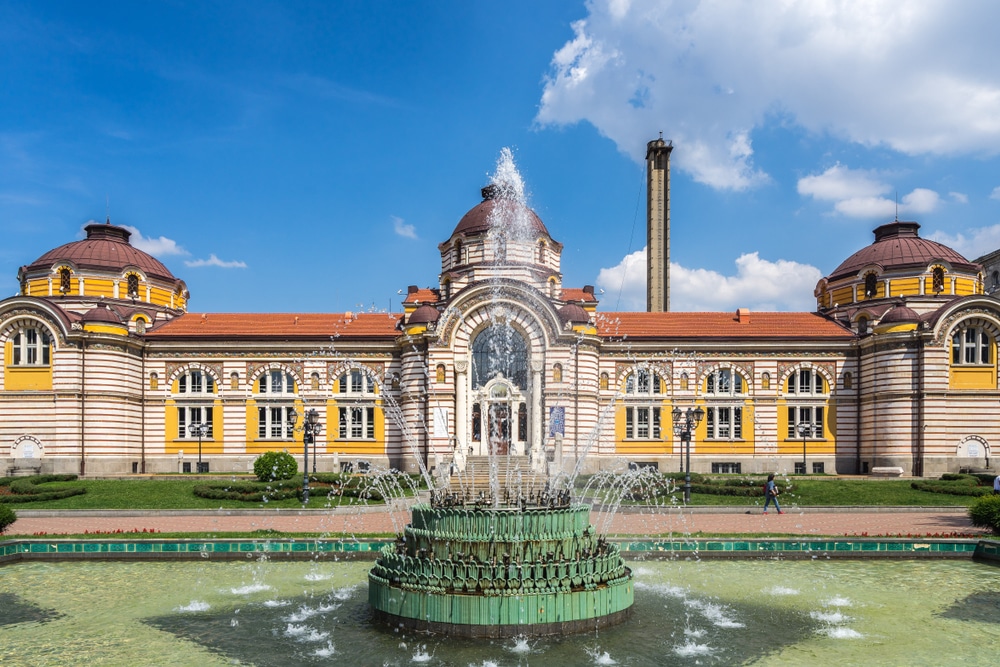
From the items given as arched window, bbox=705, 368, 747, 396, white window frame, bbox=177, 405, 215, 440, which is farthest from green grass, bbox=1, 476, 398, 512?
arched window, bbox=705, 368, 747, 396

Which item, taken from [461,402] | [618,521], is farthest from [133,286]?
[618,521]

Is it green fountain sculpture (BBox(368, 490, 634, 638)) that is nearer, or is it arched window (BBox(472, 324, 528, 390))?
green fountain sculpture (BBox(368, 490, 634, 638))

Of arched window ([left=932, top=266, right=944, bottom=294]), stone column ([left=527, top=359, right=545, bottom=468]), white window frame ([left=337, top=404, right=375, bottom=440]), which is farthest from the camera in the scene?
arched window ([left=932, top=266, right=944, bottom=294])

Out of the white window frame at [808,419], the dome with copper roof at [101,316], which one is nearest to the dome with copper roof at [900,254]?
the white window frame at [808,419]

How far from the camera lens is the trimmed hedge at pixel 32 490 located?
32812 mm

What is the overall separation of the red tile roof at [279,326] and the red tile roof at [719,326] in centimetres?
1341

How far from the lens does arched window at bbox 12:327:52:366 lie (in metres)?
43.0

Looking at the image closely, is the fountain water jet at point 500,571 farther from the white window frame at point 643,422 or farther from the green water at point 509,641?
the white window frame at point 643,422

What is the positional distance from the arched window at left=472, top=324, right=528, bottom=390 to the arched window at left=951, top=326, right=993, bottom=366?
22915mm

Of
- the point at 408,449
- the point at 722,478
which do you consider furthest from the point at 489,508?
the point at 408,449

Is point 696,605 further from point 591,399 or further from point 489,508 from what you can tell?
point 591,399

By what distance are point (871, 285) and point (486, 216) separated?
78.8 ft

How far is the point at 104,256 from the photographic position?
4966cm

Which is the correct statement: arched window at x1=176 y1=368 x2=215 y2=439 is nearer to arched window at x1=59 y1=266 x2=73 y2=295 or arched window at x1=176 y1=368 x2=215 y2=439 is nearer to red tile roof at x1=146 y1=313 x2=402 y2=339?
red tile roof at x1=146 y1=313 x2=402 y2=339
